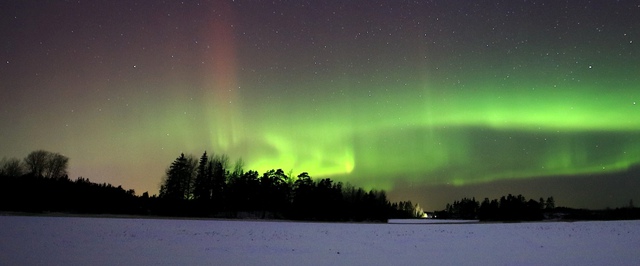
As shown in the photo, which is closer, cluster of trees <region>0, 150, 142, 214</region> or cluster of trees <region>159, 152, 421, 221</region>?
cluster of trees <region>0, 150, 142, 214</region>

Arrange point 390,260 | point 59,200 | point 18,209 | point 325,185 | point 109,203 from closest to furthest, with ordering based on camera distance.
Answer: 1. point 390,260
2. point 18,209
3. point 59,200
4. point 109,203
5. point 325,185

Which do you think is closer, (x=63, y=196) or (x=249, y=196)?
(x=63, y=196)

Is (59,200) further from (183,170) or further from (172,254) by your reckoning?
(172,254)

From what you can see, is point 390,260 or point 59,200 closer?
point 390,260

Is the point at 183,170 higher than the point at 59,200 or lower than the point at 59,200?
higher

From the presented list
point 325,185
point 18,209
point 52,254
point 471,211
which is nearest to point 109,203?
point 18,209

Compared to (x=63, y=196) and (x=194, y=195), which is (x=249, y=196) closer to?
(x=194, y=195)

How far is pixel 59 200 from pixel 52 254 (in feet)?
236

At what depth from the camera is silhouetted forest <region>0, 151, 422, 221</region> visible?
77.4m

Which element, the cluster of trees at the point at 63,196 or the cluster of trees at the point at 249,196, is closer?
the cluster of trees at the point at 63,196

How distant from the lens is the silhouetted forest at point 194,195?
7744cm

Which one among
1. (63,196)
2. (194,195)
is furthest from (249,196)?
(63,196)

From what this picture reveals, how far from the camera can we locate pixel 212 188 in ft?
312

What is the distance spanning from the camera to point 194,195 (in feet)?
307
